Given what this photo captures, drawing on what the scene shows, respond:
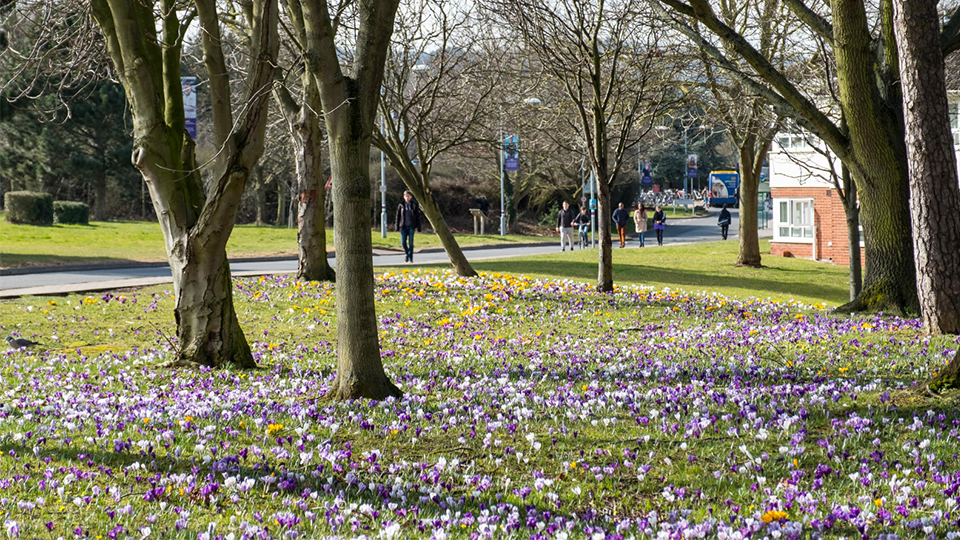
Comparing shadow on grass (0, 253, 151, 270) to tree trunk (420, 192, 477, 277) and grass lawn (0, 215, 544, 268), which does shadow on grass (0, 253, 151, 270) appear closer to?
grass lawn (0, 215, 544, 268)

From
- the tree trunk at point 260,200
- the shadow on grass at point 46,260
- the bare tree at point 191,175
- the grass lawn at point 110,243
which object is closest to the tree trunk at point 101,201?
the grass lawn at point 110,243

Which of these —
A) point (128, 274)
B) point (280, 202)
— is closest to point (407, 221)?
point (128, 274)

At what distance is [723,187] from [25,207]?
202 ft

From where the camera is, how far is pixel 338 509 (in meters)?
3.89

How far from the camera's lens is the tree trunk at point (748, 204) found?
87.8 ft

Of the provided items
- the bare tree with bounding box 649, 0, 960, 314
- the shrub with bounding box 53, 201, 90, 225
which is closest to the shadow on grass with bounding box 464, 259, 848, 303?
the bare tree with bounding box 649, 0, 960, 314

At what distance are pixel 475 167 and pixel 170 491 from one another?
161ft

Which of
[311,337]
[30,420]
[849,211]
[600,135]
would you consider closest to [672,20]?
[600,135]

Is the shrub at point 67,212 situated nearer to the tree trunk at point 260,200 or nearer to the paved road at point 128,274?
the tree trunk at point 260,200

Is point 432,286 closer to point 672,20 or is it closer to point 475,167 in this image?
point 672,20

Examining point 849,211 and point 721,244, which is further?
point 721,244

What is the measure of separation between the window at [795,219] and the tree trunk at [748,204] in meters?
9.14

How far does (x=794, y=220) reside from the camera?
3666 centimetres

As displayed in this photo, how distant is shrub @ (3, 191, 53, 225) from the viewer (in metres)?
35.0
